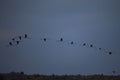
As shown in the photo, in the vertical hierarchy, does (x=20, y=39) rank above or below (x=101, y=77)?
Answer: above

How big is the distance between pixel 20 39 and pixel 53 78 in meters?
3.46

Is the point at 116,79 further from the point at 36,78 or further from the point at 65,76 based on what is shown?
the point at 36,78

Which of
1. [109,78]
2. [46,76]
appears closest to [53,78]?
[46,76]

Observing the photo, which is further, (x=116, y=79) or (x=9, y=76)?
(x=116, y=79)

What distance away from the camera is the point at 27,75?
2283 cm

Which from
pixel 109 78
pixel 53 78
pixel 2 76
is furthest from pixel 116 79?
pixel 2 76

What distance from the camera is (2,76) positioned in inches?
869

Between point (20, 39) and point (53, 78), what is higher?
point (20, 39)

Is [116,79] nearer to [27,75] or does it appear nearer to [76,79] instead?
[76,79]

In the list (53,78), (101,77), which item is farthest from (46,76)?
(101,77)

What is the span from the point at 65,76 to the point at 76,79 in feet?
2.88

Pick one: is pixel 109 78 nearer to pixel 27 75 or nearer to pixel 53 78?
pixel 53 78

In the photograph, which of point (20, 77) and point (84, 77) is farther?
point (84, 77)

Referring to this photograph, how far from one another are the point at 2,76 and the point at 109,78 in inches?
292
